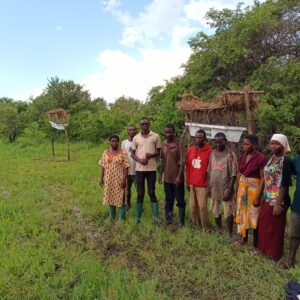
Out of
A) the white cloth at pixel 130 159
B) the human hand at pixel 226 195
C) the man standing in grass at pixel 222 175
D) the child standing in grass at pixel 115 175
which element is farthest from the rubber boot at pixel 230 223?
the white cloth at pixel 130 159

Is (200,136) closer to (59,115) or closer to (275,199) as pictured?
(275,199)

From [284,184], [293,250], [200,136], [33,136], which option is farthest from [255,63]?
[33,136]

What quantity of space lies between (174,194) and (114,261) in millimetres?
1652

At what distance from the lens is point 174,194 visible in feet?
16.5

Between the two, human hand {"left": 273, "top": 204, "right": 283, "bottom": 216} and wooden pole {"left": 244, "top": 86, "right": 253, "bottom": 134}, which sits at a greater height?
wooden pole {"left": 244, "top": 86, "right": 253, "bottom": 134}

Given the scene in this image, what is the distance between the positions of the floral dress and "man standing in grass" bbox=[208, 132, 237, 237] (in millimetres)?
1408

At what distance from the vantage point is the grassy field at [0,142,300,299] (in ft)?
10.3

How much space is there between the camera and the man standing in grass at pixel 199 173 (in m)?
4.59

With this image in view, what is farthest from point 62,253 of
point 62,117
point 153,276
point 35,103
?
point 35,103

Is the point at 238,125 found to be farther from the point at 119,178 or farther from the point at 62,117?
the point at 62,117

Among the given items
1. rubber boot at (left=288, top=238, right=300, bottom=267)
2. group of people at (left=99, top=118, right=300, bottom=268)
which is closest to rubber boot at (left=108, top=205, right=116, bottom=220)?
group of people at (left=99, top=118, right=300, bottom=268)

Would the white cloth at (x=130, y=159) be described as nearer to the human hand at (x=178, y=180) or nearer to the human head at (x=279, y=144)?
the human hand at (x=178, y=180)

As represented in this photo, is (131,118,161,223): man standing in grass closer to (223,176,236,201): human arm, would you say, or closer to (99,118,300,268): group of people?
(99,118,300,268): group of people

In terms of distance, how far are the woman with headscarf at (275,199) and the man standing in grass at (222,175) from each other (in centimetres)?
51
